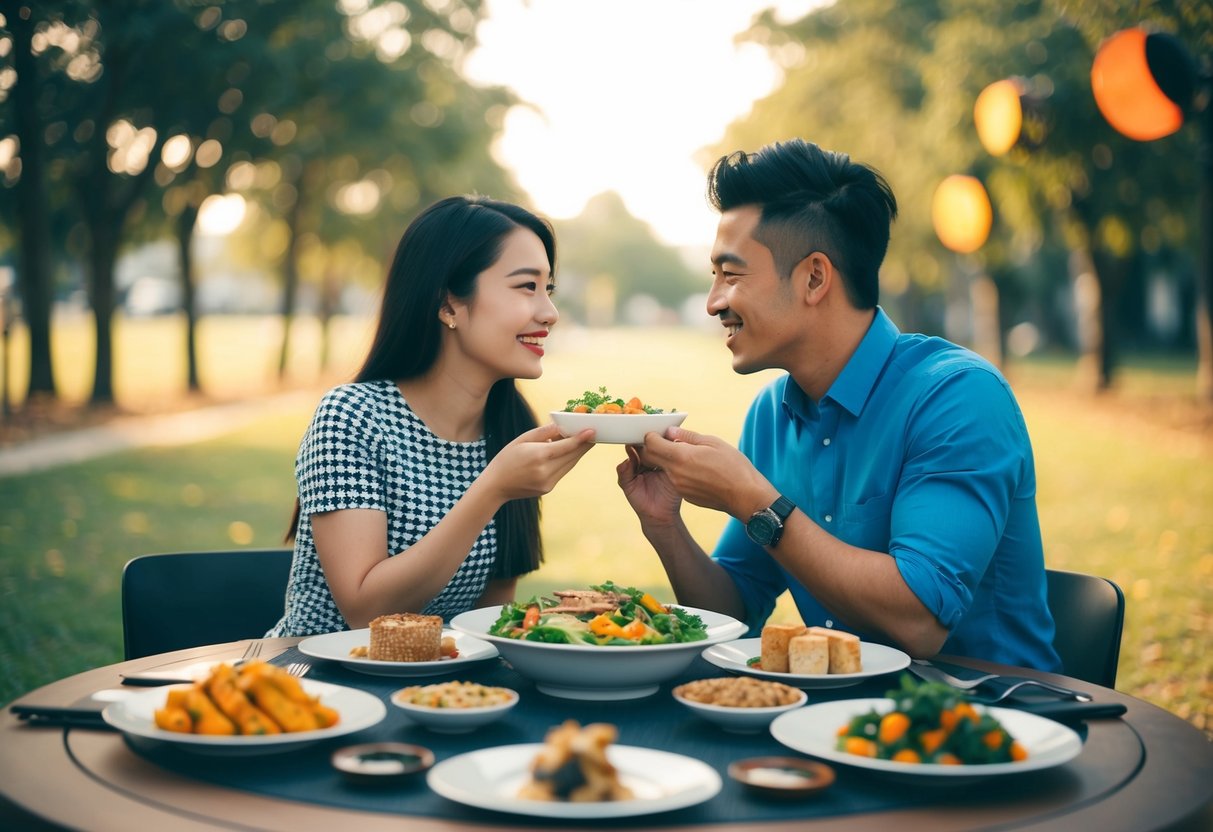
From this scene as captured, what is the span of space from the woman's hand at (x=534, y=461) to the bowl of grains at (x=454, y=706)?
2.87 ft

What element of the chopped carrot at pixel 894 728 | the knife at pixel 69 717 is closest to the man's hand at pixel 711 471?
the chopped carrot at pixel 894 728

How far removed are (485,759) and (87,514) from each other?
37.7 feet

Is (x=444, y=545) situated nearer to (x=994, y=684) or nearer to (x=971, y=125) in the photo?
(x=994, y=684)

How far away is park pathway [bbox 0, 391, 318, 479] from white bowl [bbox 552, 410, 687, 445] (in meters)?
13.0

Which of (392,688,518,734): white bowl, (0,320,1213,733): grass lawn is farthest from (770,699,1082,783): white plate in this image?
(0,320,1213,733): grass lawn

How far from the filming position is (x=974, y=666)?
2723mm

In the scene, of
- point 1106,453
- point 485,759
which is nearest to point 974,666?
point 485,759

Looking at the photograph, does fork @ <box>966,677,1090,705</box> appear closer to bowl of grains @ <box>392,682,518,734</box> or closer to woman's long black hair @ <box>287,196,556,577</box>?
bowl of grains @ <box>392,682,518,734</box>

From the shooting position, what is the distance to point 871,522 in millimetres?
3232

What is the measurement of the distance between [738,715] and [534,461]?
1.03 metres

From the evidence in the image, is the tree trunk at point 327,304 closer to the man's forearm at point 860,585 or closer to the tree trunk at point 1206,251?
the tree trunk at point 1206,251

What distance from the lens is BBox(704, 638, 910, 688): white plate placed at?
2416 millimetres

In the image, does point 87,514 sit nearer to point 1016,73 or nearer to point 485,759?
point 485,759

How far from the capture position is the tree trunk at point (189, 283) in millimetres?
25531
